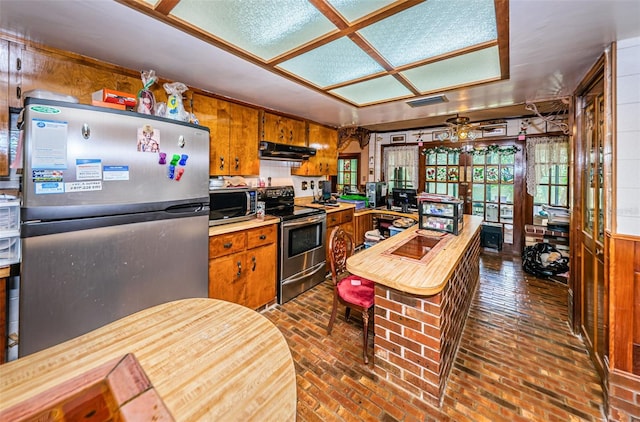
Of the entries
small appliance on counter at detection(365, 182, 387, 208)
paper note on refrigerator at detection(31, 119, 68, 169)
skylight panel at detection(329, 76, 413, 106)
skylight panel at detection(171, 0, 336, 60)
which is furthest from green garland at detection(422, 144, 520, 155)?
paper note on refrigerator at detection(31, 119, 68, 169)

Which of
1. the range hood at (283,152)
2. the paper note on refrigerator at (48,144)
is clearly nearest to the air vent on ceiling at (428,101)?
the range hood at (283,152)

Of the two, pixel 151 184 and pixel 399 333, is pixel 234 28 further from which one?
pixel 399 333

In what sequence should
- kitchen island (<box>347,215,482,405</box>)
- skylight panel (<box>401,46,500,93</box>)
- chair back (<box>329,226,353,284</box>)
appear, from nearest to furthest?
1. kitchen island (<box>347,215,482,405</box>)
2. skylight panel (<box>401,46,500,93</box>)
3. chair back (<box>329,226,353,284</box>)

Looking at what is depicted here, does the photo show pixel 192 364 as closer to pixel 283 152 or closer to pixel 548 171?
pixel 283 152

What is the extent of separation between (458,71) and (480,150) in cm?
316

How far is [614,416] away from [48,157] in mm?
3611

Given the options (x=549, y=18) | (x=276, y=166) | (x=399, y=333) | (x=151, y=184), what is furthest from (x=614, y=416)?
(x=276, y=166)

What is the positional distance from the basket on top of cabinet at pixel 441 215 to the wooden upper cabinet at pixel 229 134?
1.97m

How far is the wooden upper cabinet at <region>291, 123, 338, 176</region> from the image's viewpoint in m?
4.16

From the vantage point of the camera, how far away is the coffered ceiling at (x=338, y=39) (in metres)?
1.45

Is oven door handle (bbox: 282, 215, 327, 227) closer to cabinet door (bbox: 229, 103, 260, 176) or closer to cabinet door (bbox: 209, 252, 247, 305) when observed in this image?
cabinet door (bbox: 209, 252, 247, 305)

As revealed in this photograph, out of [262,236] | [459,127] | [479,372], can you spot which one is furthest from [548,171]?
[262,236]

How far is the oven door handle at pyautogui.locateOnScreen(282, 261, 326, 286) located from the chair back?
2.75 ft

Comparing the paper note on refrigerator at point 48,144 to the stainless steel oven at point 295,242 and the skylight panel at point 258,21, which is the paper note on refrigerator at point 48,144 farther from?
the stainless steel oven at point 295,242
